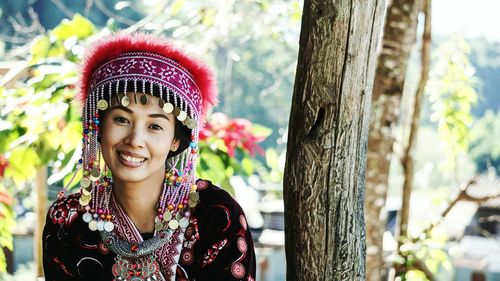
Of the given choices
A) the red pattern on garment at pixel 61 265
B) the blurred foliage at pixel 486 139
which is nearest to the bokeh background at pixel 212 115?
the red pattern on garment at pixel 61 265

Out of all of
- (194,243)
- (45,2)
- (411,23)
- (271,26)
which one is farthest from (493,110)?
(194,243)

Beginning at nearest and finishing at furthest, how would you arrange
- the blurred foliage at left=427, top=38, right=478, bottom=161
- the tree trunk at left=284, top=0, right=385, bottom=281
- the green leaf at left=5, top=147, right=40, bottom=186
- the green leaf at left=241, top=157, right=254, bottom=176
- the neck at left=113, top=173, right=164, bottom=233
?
the tree trunk at left=284, top=0, right=385, bottom=281 → the neck at left=113, top=173, right=164, bottom=233 → the green leaf at left=5, top=147, right=40, bottom=186 → the green leaf at left=241, top=157, right=254, bottom=176 → the blurred foliage at left=427, top=38, right=478, bottom=161

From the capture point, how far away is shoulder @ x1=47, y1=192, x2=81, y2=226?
2.06 metres

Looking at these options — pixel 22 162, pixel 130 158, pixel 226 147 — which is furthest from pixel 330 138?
pixel 22 162

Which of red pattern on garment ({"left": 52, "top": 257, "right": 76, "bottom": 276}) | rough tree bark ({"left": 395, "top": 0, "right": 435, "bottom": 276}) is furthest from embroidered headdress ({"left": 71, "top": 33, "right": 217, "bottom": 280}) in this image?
rough tree bark ({"left": 395, "top": 0, "right": 435, "bottom": 276})

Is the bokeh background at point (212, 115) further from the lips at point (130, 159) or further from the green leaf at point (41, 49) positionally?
the lips at point (130, 159)

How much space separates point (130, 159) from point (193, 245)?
274 mm

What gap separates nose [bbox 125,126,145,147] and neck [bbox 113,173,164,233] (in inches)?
5.0

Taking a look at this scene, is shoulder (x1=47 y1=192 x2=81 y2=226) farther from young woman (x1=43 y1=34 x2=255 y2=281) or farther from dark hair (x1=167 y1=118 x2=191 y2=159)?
dark hair (x1=167 y1=118 x2=191 y2=159)

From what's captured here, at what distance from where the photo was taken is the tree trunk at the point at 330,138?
68.2 inches

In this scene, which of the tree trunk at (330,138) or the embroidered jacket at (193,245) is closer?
the tree trunk at (330,138)

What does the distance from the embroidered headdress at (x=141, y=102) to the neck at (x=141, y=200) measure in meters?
0.02

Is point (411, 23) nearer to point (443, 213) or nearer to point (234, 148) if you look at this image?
point (234, 148)

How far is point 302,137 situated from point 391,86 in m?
1.07
